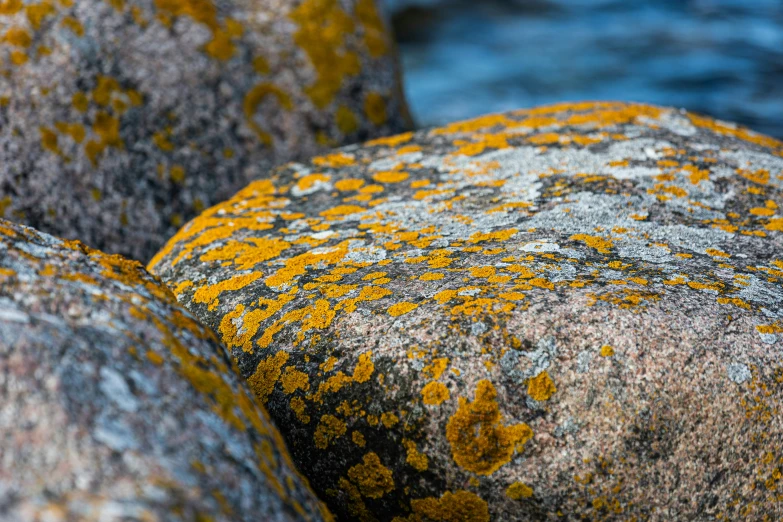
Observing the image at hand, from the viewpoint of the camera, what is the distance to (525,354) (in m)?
2.61

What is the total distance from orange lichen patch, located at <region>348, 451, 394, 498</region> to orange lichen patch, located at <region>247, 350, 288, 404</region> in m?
0.51

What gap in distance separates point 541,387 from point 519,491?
15.9 inches

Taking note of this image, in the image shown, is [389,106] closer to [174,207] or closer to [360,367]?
[174,207]

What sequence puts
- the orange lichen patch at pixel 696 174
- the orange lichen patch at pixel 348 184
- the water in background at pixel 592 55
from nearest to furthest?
the orange lichen patch at pixel 696 174 < the orange lichen patch at pixel 348 184 < the water in background at pixel 592 55

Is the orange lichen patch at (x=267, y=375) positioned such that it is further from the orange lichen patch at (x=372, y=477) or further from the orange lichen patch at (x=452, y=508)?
the orange lichen patch at (x=452, y=508)

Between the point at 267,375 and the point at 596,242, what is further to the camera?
the point at 596,242

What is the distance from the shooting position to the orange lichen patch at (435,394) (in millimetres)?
A: 2580

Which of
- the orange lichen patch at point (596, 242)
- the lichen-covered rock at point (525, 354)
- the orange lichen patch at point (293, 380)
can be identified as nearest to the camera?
the lichen-covered rock at point (525, 354)

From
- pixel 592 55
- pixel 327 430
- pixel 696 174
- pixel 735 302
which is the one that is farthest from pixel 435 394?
pixel 592 55

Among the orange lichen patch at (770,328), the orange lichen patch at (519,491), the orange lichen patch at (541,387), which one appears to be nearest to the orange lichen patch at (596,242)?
the orange lichen patch at (770,328)

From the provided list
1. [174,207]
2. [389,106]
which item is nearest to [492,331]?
[174,207]

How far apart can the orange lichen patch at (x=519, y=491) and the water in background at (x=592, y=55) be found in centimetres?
1058

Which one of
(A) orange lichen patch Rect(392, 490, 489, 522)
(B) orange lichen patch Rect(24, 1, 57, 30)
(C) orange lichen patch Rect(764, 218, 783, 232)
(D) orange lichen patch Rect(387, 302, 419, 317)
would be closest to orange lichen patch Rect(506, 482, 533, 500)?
(A) orange lichen patch Rect(392, 490, 489, 522)

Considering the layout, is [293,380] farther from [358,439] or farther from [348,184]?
[348,184]
